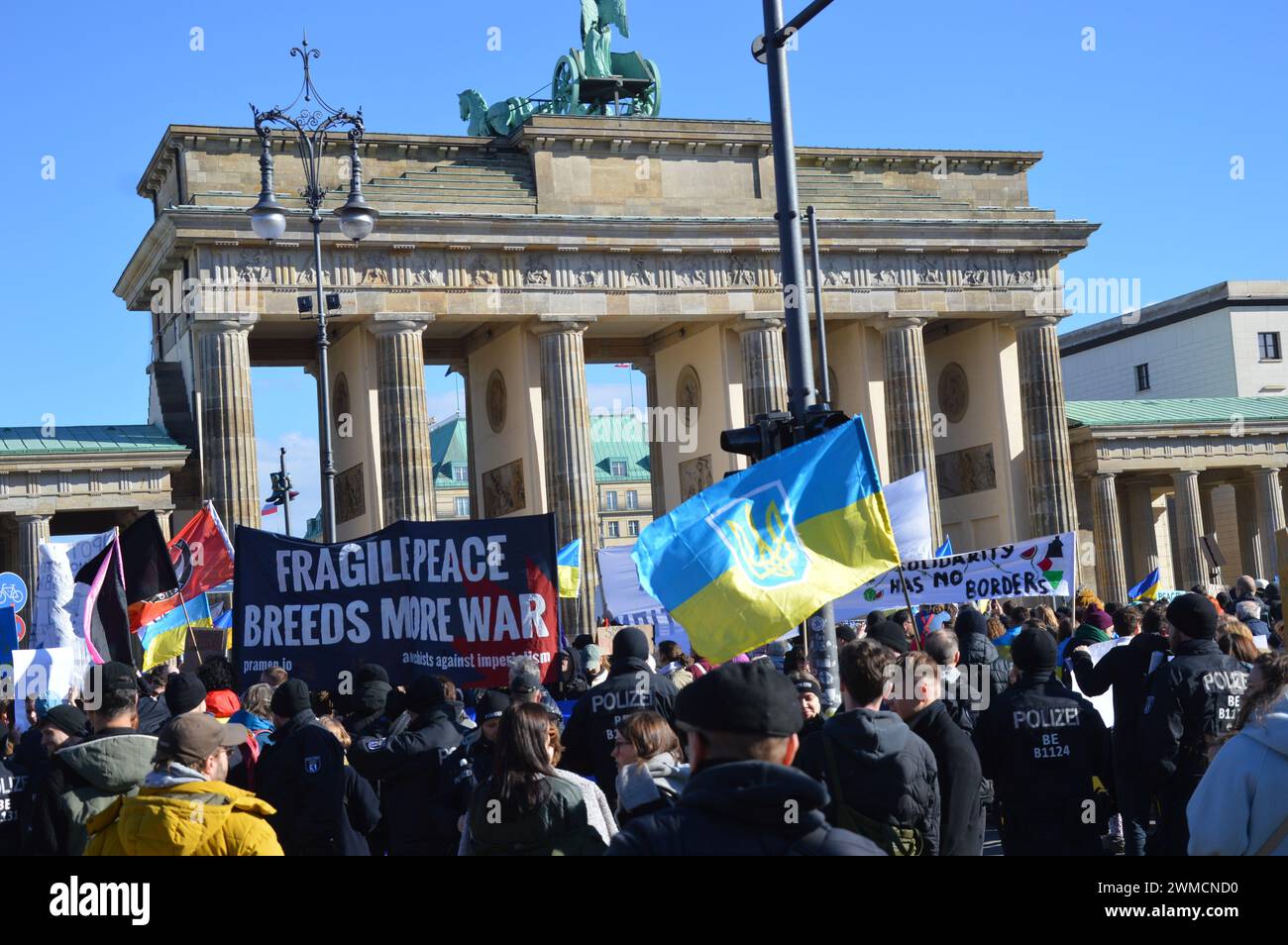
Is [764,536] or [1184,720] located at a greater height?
[764,536]

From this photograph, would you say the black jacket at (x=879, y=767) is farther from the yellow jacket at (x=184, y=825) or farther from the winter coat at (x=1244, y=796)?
the yellow jacket at (x=184, y=825)

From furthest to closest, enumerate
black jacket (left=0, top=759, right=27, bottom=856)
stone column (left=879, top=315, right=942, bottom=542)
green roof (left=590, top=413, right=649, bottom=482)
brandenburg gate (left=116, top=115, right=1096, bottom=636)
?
green roof (left=590, top=413, right=649, bottom=482) → stone column (left=879, top=315, right=942, bottom=542) → brandenburg gate (left=116, top=115, right=1096, bottom=636) → black jacket (left=0, top=759, right=27, bottom=856)

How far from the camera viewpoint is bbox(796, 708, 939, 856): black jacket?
6.63 meters

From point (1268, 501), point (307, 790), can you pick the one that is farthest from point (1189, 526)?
point (307, 790)

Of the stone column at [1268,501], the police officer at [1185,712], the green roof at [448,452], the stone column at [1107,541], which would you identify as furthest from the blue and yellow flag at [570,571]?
the green roof at [448,452]

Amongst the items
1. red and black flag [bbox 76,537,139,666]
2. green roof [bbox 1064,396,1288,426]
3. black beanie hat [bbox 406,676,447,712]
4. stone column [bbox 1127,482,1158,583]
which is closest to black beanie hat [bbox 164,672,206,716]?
black beanie hat [bbox 406,676,447,712]

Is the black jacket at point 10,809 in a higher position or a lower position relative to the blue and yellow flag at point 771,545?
lower

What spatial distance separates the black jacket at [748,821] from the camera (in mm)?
3770

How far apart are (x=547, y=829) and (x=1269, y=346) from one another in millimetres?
68855

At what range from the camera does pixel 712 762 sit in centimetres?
407

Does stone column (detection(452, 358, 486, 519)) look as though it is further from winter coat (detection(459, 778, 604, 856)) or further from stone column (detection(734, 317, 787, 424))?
winter coat (detection(459, 778, 604, 856))

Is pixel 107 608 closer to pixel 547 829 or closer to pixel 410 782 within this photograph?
pixel 410 782

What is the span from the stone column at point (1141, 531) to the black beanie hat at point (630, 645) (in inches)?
2006
